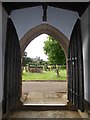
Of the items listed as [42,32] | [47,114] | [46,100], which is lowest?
[47,114]

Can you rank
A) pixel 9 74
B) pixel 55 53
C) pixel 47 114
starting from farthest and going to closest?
pixel 55 53
pixel 47 114
pixel 9 74

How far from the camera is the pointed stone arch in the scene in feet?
21.9

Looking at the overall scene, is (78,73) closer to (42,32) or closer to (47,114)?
(47,114)

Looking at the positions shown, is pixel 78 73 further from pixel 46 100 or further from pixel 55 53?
pixel 55 53

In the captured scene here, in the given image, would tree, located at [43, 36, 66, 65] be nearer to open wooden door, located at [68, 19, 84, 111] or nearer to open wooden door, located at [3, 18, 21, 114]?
open wooden door, located at [68, 19, 84, 111]

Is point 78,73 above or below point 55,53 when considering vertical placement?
below

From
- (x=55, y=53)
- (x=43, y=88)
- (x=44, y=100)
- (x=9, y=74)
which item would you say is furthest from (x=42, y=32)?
(x=55, y=53)

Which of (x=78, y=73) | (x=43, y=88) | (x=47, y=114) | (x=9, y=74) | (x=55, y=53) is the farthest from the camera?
(x=55, y=53)

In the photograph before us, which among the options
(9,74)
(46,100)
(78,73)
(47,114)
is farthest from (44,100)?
(9,74)

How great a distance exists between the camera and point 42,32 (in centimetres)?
695

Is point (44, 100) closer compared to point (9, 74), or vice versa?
point (9, 74)

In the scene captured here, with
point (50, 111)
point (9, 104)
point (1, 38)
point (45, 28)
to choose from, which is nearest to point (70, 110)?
point (50, 111)

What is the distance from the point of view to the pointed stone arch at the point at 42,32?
21.9 ft

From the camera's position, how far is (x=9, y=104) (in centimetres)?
482
